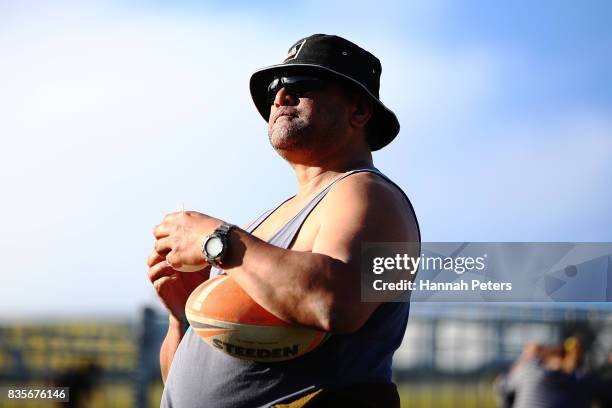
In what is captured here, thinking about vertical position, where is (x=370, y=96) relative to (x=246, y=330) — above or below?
above

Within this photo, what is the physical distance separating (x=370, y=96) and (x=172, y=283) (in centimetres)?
95

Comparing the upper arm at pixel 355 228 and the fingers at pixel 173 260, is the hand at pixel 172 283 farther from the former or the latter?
the upper arm at pixel 355 228

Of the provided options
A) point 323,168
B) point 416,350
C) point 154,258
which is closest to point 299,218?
point 323,168

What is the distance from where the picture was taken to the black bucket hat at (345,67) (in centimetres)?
307

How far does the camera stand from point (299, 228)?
2.76 meters

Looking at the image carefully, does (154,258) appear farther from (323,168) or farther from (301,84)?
(301,84)

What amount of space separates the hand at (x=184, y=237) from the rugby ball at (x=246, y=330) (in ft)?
0.42

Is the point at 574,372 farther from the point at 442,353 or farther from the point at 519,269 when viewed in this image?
the point at 519,269

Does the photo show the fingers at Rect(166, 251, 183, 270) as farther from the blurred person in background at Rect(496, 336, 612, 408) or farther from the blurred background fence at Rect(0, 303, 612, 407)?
the blurred person in background at Rect(496, 336, 612, 408)

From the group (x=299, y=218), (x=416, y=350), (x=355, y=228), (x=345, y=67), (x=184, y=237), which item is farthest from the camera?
(x=416, y=350)

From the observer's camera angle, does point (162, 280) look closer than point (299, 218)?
No

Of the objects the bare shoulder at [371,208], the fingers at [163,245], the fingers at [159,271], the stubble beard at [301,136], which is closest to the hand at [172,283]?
the fingers at [159,271]

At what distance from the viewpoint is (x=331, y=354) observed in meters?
2.59

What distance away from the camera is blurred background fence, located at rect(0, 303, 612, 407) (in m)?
9.51
